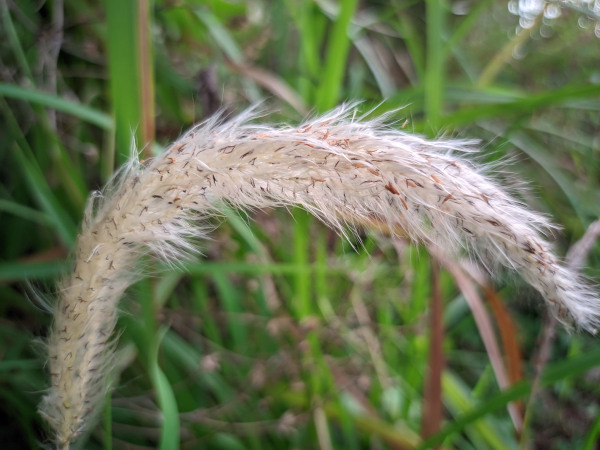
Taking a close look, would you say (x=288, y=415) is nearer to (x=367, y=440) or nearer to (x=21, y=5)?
(x=367, y=440)

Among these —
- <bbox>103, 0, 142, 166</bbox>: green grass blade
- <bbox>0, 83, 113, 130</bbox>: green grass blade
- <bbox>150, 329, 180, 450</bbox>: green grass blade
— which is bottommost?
<bbox>150, 329, 180, 450</bbox>: green grass blade

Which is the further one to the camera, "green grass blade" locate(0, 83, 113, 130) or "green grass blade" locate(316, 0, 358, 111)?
"green grass blade" locate(316, 0, 358, 111)

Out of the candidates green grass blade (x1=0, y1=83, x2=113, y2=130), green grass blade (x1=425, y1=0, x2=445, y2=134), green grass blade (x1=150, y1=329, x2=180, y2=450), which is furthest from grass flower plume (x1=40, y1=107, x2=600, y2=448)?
green grass blade (x1=425, y1=0, x2=445, y2=134)

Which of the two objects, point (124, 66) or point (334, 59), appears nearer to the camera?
point (124, 66)

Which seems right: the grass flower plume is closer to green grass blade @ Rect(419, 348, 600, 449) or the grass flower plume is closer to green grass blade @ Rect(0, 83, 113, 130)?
green grass blade @ Rect(419, 348, 600, 449)

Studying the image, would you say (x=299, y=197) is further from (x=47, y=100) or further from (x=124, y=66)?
(x=47, y=100)

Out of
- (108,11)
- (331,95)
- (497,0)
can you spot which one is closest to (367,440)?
(331,95)

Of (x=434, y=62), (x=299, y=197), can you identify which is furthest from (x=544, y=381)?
(x=434, y=62)
